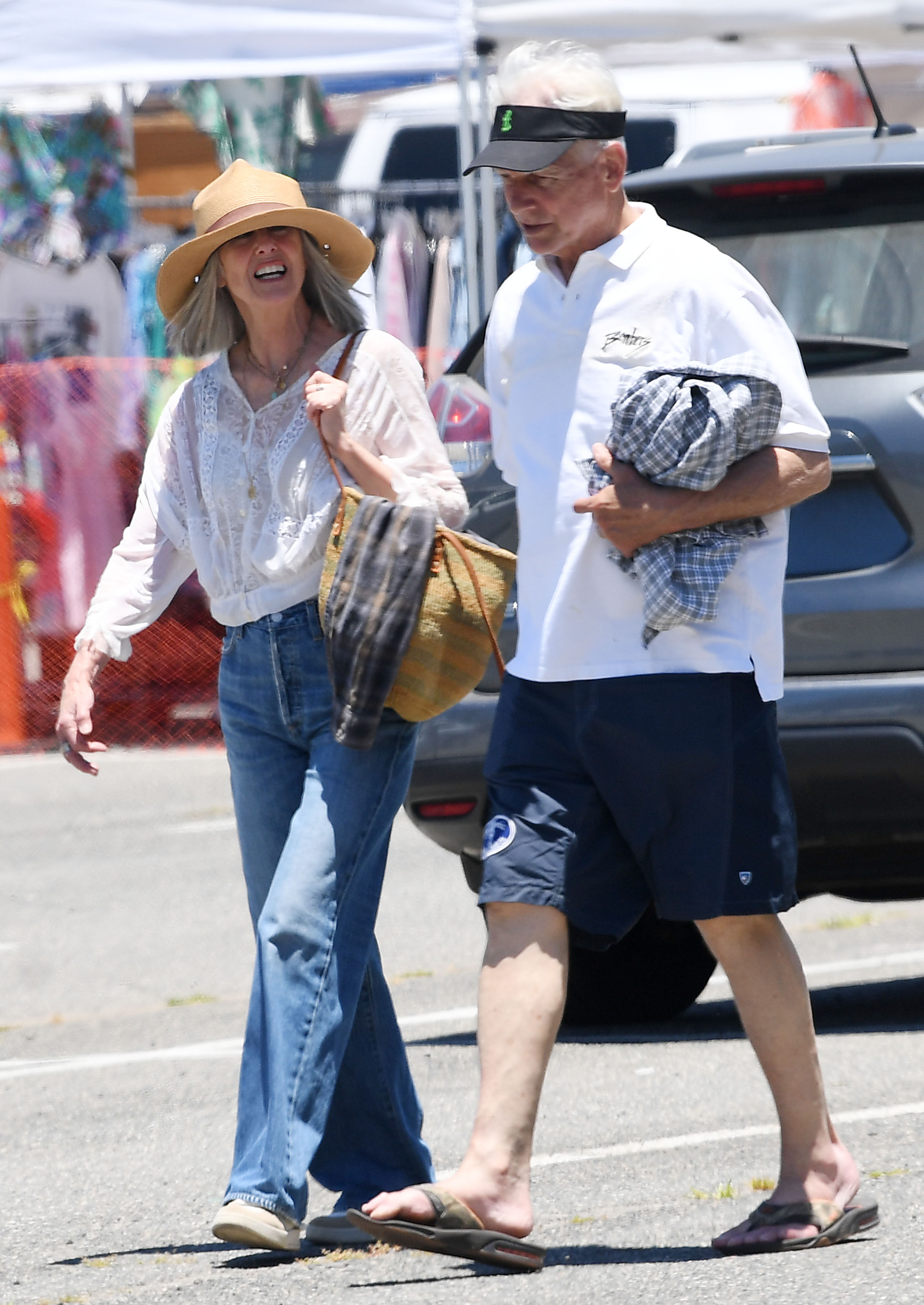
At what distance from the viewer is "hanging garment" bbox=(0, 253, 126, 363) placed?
1325 centimetres

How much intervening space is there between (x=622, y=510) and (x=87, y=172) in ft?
33.4

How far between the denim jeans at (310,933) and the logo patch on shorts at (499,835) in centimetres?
25

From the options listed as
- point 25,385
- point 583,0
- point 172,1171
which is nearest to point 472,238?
point 583,0

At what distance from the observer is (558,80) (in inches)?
149

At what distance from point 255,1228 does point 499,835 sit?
0.74 m

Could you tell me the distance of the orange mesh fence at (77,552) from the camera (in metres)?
11.8

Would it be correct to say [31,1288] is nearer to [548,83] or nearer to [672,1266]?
[672,1266]

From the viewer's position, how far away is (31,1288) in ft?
12.4

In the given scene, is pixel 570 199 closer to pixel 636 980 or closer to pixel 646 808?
pixel 646 808

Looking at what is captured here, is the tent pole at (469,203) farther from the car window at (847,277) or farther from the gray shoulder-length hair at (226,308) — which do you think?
the gray shoulder-length hair at (226,308)

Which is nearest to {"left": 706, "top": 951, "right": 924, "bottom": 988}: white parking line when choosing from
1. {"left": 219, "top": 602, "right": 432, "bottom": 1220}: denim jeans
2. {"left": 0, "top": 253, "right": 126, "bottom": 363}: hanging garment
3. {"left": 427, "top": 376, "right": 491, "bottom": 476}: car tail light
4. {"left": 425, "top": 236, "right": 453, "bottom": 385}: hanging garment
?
{"left": 427, "top": 376, "right": 491, "bottom": 476}: car tail light

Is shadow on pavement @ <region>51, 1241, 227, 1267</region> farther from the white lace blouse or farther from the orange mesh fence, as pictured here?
the orange mesh fence

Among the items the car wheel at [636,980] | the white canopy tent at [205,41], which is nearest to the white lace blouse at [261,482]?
the car wheel at [636,980]

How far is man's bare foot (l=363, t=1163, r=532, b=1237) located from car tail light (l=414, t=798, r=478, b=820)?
2083 mm
